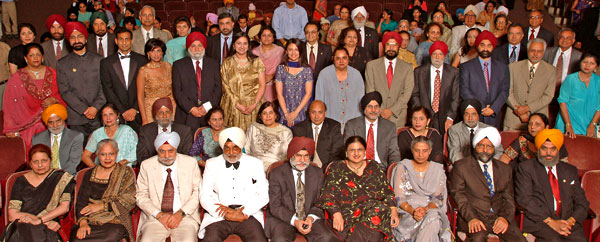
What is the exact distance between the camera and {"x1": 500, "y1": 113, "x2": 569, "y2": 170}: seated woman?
Answer: 17.0ft

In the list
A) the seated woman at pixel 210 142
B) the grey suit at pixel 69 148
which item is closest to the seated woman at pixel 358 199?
the seated woman at pixel 210 142

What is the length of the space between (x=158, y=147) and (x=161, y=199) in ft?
1.43

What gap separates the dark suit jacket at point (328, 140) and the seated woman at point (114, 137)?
1.58 meters

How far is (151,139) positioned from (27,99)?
1511 millimetres

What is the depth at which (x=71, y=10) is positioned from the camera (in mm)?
8953

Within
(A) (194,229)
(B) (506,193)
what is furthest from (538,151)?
(A) (194,229)

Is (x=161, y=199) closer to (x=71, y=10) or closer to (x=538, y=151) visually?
(x=538, y=151)

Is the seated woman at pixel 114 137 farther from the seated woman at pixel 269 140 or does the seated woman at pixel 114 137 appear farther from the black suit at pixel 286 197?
the black suit at pixel 286 197

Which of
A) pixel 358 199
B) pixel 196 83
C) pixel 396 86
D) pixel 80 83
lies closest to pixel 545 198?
pixel 358 199

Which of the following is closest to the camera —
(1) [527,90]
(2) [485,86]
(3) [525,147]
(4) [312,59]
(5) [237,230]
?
(5) [237,230]

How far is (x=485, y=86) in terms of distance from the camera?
234 inches

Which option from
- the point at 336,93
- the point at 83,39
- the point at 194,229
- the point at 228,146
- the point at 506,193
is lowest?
the point at 194,229

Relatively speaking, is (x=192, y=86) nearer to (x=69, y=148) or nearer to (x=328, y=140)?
→ (x=69, y=148)

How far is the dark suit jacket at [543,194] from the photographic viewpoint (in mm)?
4547
